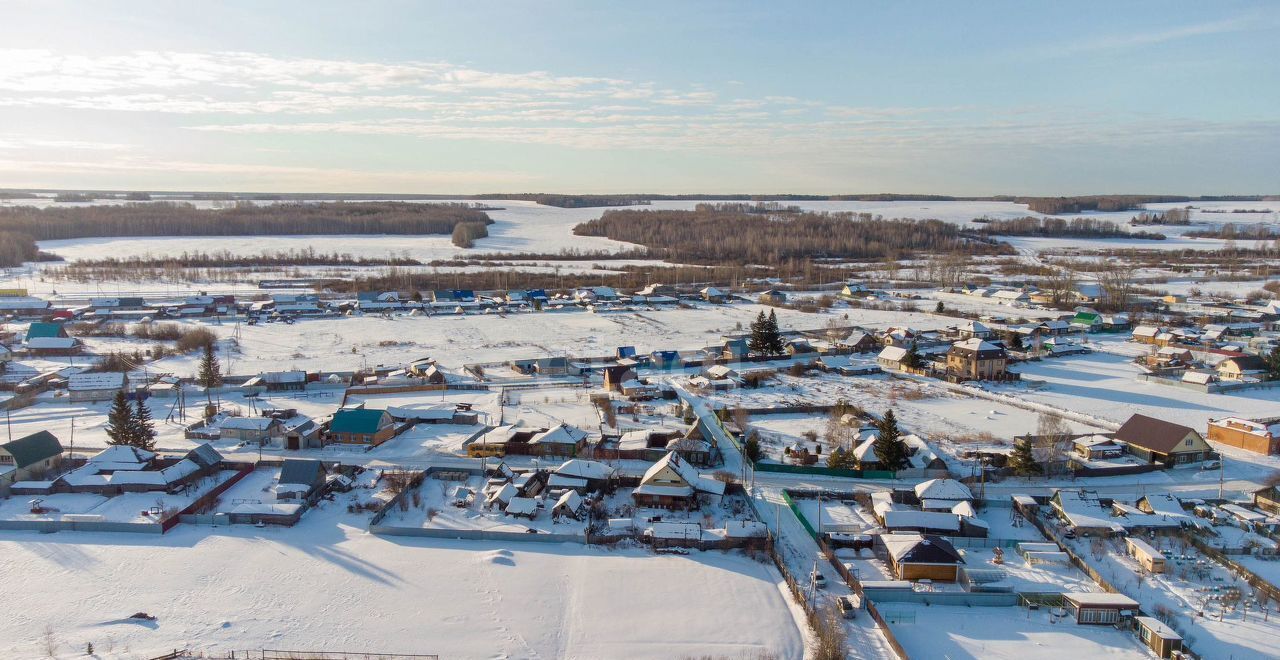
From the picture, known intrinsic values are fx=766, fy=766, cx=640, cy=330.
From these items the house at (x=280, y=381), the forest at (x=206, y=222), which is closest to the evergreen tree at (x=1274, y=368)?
the house at (x=280, y=381)

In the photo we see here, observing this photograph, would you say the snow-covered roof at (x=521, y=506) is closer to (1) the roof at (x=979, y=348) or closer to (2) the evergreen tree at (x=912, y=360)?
(2) the evergreen tree at (x=912, y=360)

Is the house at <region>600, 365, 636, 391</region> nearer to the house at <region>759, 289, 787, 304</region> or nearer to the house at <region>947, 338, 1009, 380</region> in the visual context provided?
the house at <region>947, 338, 1009, 380</region>

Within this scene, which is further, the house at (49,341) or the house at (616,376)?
the house at (49,341)

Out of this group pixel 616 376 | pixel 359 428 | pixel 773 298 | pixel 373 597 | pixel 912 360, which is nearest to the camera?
pixel 373 597

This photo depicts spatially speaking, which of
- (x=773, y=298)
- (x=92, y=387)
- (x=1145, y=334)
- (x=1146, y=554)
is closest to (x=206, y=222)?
(x=773, y=298)

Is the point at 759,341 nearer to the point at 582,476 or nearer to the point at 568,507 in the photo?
the point at 582,476

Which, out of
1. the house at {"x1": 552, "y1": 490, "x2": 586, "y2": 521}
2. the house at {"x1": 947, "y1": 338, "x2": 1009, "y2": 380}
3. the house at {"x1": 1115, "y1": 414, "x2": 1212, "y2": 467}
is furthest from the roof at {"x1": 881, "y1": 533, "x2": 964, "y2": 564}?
the house at {"x1": 947, "y1": 338, "x2": 1009, "y2": 380}

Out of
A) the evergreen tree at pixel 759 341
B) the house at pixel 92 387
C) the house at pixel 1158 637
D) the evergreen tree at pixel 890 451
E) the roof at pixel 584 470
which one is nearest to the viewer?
the house at pixel 1158 637
